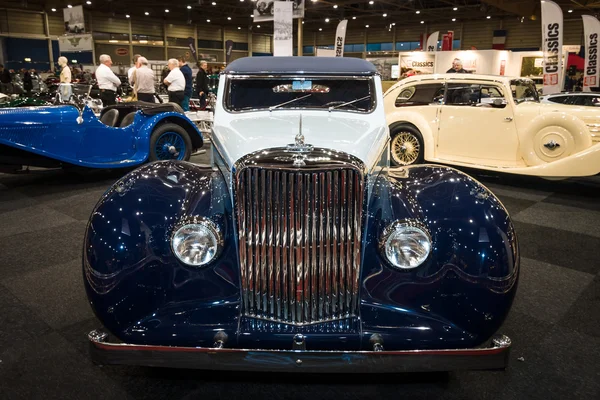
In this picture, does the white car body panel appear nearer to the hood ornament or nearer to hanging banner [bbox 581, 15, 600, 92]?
the hood ornament

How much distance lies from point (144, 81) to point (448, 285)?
8337 mm

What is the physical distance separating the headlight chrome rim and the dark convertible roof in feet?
5.06

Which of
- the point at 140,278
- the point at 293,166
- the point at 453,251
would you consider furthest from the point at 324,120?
the point at 140,278

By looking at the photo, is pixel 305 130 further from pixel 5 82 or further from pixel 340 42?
pixel 5 82

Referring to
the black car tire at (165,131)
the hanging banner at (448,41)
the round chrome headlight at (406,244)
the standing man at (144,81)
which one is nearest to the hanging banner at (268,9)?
the standing man at (144,81)

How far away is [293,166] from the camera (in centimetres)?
188

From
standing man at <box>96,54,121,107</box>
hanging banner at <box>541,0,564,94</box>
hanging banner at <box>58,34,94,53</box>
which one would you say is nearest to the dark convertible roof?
standing man at <box>96,54,121,107</box>

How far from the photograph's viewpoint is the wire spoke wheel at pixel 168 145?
21.6 feet

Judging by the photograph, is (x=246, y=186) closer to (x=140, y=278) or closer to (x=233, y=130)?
(x=140, y=278)

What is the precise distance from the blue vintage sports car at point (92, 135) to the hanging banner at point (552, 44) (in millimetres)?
8800

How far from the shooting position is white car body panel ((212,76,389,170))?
2475 millimetres

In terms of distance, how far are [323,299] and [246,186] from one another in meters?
0.62

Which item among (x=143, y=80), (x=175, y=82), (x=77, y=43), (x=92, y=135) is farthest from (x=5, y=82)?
(x=92, y=135)

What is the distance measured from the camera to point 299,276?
1.95 meters
